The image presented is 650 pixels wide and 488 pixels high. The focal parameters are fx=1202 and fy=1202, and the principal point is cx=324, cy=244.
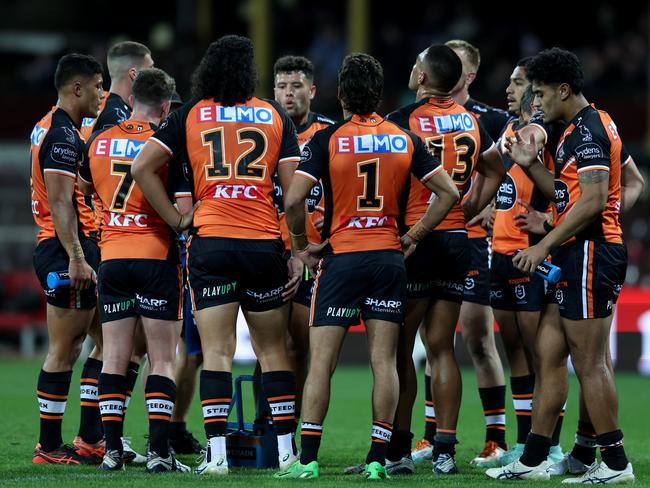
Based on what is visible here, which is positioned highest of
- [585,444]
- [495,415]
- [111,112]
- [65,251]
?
[111,112]

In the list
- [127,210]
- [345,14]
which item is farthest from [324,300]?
[345,14]

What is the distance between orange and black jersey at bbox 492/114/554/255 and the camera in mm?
8500

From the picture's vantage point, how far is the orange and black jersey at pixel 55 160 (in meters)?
7.90

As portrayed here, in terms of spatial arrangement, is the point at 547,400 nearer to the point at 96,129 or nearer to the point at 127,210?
the point at 127,210

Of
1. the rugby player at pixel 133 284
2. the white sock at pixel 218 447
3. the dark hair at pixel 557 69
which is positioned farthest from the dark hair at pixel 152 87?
the dark hair at pixel 557 69

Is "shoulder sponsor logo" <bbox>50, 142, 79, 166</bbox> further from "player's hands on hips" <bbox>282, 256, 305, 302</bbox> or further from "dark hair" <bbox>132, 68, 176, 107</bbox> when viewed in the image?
"player's hands on hips" <bbox>282, 256, 305, 302</bbox>

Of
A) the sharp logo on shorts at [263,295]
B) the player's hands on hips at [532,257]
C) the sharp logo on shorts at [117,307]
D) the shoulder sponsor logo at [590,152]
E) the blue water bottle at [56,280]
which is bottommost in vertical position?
the sharp logo on shorts at [117,307]

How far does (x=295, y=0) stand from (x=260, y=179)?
2068cm

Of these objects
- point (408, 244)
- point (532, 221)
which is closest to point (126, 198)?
point (408, 244)

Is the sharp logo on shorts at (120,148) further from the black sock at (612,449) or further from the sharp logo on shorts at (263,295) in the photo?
the black sock at (612,449)

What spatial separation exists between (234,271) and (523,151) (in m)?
1.91

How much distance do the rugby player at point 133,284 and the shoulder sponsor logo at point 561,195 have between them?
2.29 metres

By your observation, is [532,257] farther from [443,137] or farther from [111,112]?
[111,112]

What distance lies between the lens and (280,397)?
739 cm
